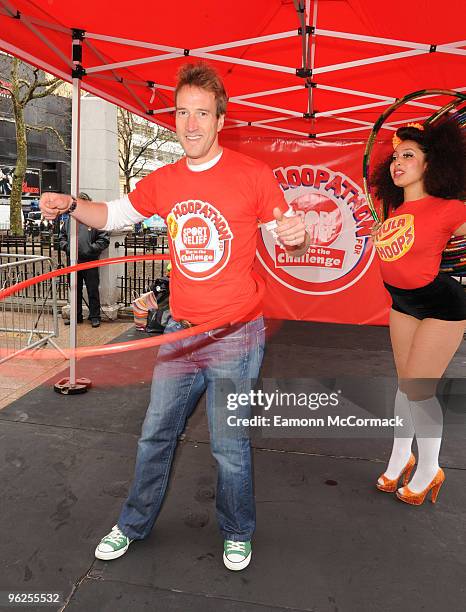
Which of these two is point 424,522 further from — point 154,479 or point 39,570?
point 39,570

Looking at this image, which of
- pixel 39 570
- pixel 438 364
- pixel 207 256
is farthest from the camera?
pixel 438 364

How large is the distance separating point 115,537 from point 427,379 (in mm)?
1974

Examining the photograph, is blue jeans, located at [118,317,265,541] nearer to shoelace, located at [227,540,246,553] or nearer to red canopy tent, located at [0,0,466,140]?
shoelace, located at [227,540,246,553]

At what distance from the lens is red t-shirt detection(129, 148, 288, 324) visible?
2.23m

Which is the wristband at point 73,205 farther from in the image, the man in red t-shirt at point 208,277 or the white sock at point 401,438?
the white sock at point 401,438

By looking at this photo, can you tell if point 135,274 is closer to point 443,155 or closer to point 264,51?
point 264,51

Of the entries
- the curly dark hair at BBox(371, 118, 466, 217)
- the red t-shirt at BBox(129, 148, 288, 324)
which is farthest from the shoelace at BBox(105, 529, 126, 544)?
the curly dark hair at BBox(371, 118, 466, 217)

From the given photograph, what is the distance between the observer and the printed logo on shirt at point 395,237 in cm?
287

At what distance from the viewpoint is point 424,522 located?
2965mm

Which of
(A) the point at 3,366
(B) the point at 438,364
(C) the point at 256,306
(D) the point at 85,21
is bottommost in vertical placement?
(A) the point at 3,366

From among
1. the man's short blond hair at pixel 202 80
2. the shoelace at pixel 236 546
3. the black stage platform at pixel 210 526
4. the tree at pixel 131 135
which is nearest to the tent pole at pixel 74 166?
the black stage platform at pixel 210 526

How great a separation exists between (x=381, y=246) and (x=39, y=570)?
8.51ft

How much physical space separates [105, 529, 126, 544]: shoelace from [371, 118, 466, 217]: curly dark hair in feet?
8.46

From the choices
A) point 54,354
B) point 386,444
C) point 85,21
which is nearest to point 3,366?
point 54,354
